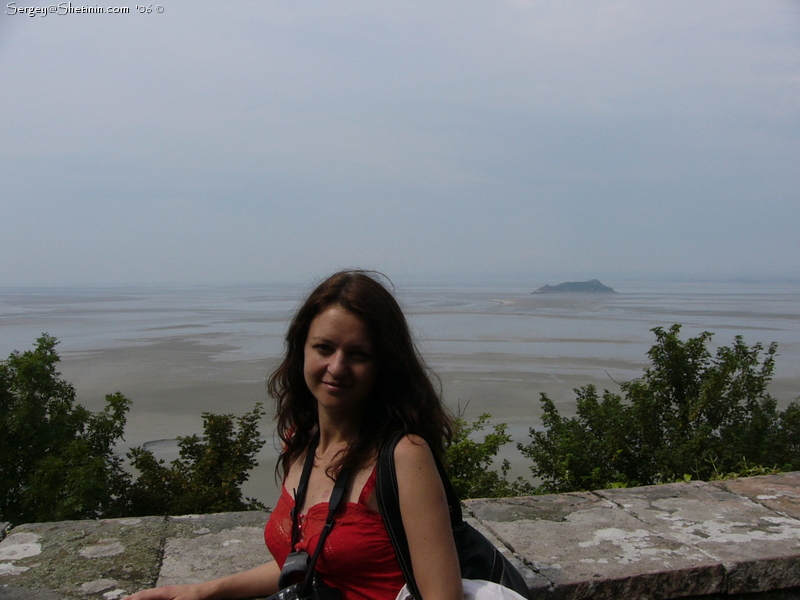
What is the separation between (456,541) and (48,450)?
3.25m

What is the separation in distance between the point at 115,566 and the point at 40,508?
5.23ft

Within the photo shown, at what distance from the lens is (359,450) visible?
7.01 feet

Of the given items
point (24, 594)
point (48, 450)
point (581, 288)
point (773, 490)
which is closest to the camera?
point (24, 594)

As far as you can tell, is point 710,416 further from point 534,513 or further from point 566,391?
point 566,391

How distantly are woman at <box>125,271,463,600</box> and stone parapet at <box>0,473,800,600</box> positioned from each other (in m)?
0.55

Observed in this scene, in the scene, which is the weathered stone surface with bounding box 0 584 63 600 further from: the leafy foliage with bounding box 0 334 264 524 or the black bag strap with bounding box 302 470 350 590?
the leafy foliage with bounding box 0 334 264 524

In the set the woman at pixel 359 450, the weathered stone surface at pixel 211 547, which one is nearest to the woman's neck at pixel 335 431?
the woman at pixel 359 450

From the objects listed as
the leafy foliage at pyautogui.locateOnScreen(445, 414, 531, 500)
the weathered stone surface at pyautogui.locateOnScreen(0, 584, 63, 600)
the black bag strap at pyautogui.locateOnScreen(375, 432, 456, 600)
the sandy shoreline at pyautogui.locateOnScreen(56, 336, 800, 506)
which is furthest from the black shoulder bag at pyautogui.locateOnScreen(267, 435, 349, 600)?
the sandy shoreline at pyautogui.locateOnScreen(56, 336, 800, 506)

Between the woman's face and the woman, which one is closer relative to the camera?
the woman

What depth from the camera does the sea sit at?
1020 centimetres

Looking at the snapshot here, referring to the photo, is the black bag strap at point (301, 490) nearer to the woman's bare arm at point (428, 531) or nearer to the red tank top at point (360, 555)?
the red tank top at point (360, 555)

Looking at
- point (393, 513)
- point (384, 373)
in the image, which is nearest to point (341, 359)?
Result: point (384, 373)

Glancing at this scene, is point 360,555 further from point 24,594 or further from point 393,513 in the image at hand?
point 24,594

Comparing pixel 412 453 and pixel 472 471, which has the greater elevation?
pixel 412 453
